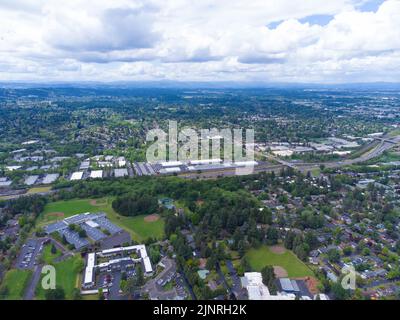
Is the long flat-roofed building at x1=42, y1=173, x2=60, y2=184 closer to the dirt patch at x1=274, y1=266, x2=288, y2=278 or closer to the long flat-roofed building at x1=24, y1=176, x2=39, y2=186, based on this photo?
the long flat-roofed building at x1=24, y1=176, x2=39, y2=186

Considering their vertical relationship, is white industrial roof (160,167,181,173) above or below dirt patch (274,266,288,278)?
above

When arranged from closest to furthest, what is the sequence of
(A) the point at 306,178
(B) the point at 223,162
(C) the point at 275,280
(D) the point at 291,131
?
(C) the point at 275,280
(A) the point at 306,178
(B) the point at 223,162
(D) the point at 291,131

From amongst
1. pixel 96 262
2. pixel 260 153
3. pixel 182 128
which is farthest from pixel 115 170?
pixel 182 128

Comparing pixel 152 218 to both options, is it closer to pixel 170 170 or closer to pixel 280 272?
pixel 280 272

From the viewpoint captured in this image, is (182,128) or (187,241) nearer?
(187,241)

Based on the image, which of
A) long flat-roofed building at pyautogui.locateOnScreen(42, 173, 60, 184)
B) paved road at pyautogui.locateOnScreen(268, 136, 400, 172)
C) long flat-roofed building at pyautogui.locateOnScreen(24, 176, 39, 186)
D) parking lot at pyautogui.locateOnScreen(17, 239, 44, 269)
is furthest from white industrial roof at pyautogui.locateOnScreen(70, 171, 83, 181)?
paved road at pyautogui.locateOnScreen(268, 136, 400, 172)

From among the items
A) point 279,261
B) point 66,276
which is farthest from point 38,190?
point 279,261
